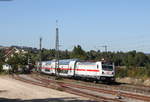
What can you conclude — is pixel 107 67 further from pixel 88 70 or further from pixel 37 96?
pixel 37 96

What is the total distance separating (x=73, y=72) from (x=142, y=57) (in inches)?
3225

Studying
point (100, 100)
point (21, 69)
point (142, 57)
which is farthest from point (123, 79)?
point (142, 57)

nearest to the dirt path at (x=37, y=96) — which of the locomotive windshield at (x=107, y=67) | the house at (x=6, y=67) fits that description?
the locomotive windshield at (x=107, y=67)

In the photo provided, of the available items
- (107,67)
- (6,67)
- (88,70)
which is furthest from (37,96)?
(6,67)

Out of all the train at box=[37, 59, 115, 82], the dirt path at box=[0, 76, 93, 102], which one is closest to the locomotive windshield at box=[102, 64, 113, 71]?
the train at box=[37, 59, 115, 82]

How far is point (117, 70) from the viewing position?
48.0 meters

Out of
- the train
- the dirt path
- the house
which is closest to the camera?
the dirt path

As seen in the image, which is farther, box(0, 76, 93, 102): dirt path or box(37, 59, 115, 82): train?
box(37, 59, 115, 82): train

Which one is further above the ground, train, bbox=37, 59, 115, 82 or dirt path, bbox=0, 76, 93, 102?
train, bbox=37, 59, 115, 82

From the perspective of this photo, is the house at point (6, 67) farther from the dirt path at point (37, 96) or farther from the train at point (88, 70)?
the dirt path at point (37, 96)

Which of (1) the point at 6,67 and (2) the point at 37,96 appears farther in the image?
(1) the point at 6,67

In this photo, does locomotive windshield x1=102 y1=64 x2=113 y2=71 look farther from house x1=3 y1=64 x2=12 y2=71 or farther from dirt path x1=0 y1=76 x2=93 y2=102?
house x1=3 y1=64 x2=12 y2=71

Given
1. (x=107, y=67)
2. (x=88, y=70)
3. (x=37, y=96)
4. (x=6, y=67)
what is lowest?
(x=37, y=96)

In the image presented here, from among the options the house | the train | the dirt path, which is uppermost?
the house
